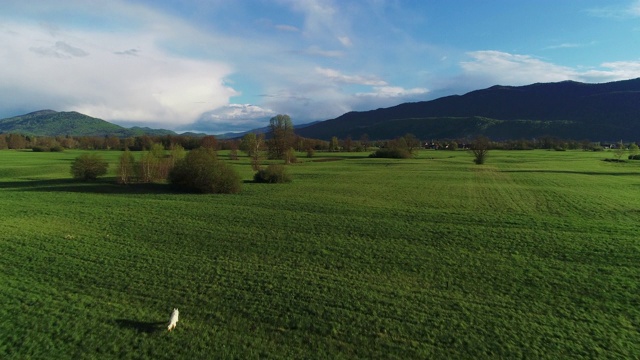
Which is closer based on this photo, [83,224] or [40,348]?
[40,348]

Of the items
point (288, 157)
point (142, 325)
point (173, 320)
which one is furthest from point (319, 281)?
point (288, 157)

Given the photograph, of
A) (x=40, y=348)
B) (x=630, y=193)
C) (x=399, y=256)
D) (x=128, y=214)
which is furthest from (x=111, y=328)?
(x=630, y=193)

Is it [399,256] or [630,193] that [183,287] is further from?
[630,193]

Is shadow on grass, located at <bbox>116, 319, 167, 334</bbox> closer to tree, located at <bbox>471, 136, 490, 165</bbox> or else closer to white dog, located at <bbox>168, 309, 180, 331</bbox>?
white dog, located at <bbox>168, 309, 180, 331</bbox>

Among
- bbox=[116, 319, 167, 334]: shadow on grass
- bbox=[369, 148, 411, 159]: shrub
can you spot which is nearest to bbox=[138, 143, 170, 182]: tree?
bbox=[116, 319, 167, 334]: shadow on grass

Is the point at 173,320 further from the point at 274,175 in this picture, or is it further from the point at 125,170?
the point at 125,170

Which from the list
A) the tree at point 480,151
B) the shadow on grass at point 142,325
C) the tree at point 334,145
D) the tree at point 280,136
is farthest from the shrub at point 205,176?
the tree at point 334,145
